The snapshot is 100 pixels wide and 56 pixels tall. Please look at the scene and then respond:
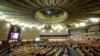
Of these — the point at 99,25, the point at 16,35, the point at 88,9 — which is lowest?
the point at 16,35

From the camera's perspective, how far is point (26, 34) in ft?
49.6

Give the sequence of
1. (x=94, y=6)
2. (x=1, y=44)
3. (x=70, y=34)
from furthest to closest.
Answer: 1. (x=70, y=34)
2. (x=1, y=44)
3. (x=94, y=6)

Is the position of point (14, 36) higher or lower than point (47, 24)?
lower

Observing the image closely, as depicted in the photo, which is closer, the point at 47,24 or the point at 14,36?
the point at 14,36

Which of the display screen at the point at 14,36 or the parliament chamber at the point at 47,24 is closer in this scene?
the parliament chamber at the point at 47,24

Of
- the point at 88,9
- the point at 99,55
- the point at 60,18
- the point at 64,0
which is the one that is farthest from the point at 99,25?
the point at 64,0

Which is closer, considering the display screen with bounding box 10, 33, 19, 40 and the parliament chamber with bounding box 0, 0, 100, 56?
the parliament chamber with bounding box 0, 0, 100, 56

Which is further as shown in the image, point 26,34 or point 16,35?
point 26,34

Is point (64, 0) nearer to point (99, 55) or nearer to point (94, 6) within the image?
point (94, 6)

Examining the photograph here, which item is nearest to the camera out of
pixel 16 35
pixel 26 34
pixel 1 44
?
pixel 1 44

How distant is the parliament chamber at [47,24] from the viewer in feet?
25.5

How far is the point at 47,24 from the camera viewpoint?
1367cm

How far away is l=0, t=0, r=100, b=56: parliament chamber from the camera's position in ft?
25.5

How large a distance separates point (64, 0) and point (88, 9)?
2289 mm
